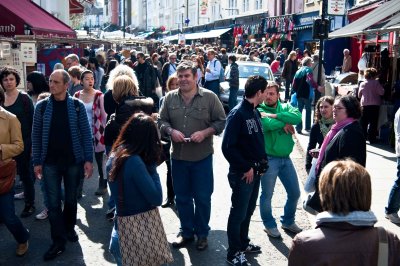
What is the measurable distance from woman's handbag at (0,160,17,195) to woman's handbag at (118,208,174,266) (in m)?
1.68

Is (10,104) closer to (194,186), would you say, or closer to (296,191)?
(194,186)

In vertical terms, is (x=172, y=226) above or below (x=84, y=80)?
below

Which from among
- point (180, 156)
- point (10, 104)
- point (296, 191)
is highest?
point (10, 104)

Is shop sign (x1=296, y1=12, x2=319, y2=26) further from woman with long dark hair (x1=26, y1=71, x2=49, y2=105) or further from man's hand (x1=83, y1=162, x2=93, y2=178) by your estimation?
man's hand (x1=83, y1=162, x2=93, y2=178)

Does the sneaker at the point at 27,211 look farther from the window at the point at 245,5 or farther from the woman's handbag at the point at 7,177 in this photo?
the window at the point at 245,5

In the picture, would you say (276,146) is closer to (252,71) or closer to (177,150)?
(177,150)

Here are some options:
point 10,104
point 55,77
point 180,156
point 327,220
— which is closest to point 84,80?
point 10,104

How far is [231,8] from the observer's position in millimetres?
51312

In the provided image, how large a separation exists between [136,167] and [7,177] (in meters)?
1.87

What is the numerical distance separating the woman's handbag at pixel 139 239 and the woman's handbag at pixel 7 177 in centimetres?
168

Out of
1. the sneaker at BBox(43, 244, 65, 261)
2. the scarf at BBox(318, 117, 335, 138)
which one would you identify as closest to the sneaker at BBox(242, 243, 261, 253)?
the scarf at BBox(318, 117, 335, 138)

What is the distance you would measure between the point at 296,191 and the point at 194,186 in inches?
48.4

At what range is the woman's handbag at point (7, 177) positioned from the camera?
180 inches

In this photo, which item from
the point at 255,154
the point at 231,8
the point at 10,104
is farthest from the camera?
the point at 231,8
